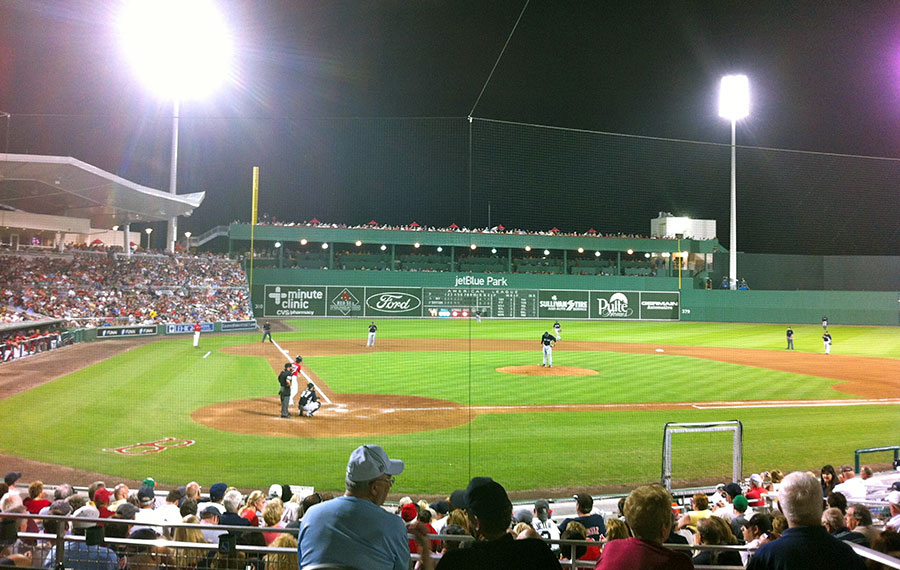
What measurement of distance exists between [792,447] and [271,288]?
94.1 ft

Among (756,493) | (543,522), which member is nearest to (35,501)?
(543,522)

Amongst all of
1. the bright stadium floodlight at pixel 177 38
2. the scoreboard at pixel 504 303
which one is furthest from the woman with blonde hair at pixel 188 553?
the scoreboard at pixel 504 303

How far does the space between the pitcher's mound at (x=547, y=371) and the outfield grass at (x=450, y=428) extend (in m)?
0.78

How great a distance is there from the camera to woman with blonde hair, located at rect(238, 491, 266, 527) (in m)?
5.32

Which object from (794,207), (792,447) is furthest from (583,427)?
(794,207)

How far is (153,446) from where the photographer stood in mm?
10930

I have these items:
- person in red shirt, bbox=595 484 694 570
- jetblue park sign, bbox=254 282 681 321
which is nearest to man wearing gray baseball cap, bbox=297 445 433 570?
person in red shirt, bbox=595 484 694 570

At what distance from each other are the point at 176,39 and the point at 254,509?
18.1m

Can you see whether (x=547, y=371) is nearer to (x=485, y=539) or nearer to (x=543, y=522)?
(x=543, y=522)

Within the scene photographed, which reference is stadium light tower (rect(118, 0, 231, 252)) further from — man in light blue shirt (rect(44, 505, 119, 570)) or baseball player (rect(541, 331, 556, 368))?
man in light blue shirt (rect(44, 505, 119, 570))

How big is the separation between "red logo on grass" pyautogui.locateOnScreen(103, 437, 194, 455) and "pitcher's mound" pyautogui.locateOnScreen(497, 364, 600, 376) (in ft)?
38.5

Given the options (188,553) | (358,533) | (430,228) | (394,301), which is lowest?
(188,553)

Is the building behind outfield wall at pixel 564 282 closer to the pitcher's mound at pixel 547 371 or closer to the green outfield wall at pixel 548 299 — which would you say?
the green outfield wall at pixel 548 299

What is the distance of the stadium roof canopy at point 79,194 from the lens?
742 inches
